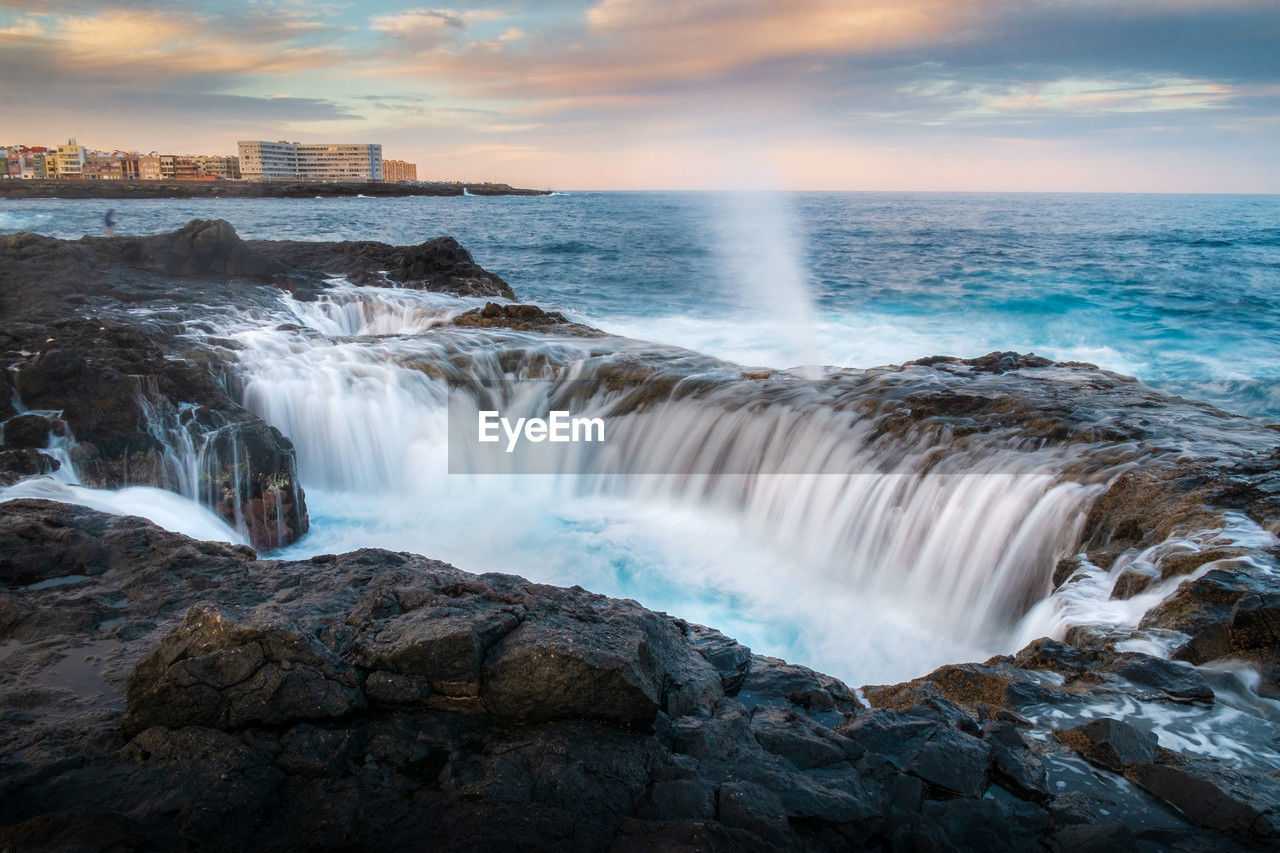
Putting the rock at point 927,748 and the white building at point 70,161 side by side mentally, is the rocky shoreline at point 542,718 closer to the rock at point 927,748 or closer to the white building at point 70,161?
the rock at point 927,748

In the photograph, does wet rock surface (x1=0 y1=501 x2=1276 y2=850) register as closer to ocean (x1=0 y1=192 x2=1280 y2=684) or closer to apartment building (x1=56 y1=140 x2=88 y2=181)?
ocean (x1=0 y1=192 x2=1280 y2=684)

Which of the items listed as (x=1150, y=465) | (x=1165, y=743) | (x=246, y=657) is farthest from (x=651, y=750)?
(x=1150, y=465)

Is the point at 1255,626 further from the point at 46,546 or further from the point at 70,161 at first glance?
the point at 70,161

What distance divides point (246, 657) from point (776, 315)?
22.1 meters

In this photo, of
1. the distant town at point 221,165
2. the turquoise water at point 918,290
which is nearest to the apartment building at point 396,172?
the distant town at point 221,165

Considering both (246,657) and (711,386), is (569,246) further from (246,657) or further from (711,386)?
(246,657)

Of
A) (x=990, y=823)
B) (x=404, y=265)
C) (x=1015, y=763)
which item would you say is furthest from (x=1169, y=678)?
(x=404, y=265)

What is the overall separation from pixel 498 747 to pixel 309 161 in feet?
596

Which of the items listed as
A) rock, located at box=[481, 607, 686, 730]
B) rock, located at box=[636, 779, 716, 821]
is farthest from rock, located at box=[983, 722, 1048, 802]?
rock, located at box=[481, 607, 686, 730]

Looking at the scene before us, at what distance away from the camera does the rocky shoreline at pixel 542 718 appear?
2705 millimetres

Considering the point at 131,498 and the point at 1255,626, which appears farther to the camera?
the point at 131,498

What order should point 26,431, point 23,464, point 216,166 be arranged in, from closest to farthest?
point 23,464 → point 26,431 → point 216,166

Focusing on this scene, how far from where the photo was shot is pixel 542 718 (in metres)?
3.10

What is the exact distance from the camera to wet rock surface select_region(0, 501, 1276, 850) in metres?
2.67
